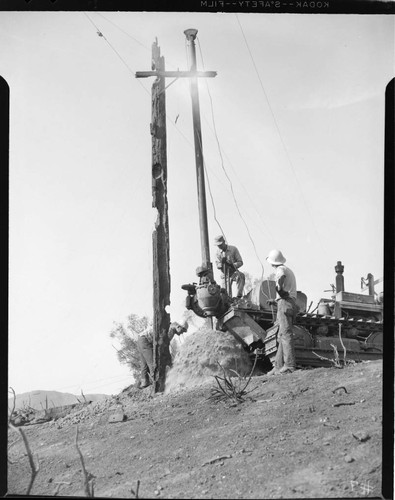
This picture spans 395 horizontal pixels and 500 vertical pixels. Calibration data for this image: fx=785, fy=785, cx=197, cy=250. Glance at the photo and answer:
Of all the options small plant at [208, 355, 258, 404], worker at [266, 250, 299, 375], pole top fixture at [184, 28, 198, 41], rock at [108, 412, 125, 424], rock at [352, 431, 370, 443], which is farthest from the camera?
worker at [266, 250, 299, 375]

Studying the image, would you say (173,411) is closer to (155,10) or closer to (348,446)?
(348,446)

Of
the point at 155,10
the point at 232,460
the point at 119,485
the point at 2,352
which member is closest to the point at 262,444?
the point at 232,460

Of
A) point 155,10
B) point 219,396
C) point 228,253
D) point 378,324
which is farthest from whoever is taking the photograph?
point 378,324

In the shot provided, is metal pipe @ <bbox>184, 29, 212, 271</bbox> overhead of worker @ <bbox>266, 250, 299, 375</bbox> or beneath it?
overhead

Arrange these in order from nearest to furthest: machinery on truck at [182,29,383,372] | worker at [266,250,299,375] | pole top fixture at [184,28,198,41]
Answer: pole top fixture at [184,28,198,41] → worker at [266,250,299,375] → machinery on truck at [182,29,383,372]

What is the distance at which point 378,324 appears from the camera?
11.9 meters

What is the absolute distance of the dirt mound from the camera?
10.5 meters

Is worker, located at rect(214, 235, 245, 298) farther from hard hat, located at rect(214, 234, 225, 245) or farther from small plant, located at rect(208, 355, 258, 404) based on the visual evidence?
small plant, located at rect(208, 355, 258, 404)

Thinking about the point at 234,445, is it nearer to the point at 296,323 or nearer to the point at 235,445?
the point at 235,445

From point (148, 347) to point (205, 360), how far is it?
1.03 metres

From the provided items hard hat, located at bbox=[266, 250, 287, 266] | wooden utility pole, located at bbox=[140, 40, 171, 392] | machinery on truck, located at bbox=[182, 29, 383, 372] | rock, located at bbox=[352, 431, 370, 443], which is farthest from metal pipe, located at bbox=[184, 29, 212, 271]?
rock, located at bbox=[352, 431, 370, 443]

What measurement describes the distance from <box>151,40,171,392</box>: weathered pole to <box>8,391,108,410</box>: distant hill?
1.22 meters

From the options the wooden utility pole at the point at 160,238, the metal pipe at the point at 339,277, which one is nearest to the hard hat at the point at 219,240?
the wooden utility pole at the point at 160,238

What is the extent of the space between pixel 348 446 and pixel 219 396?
2.17 metres
